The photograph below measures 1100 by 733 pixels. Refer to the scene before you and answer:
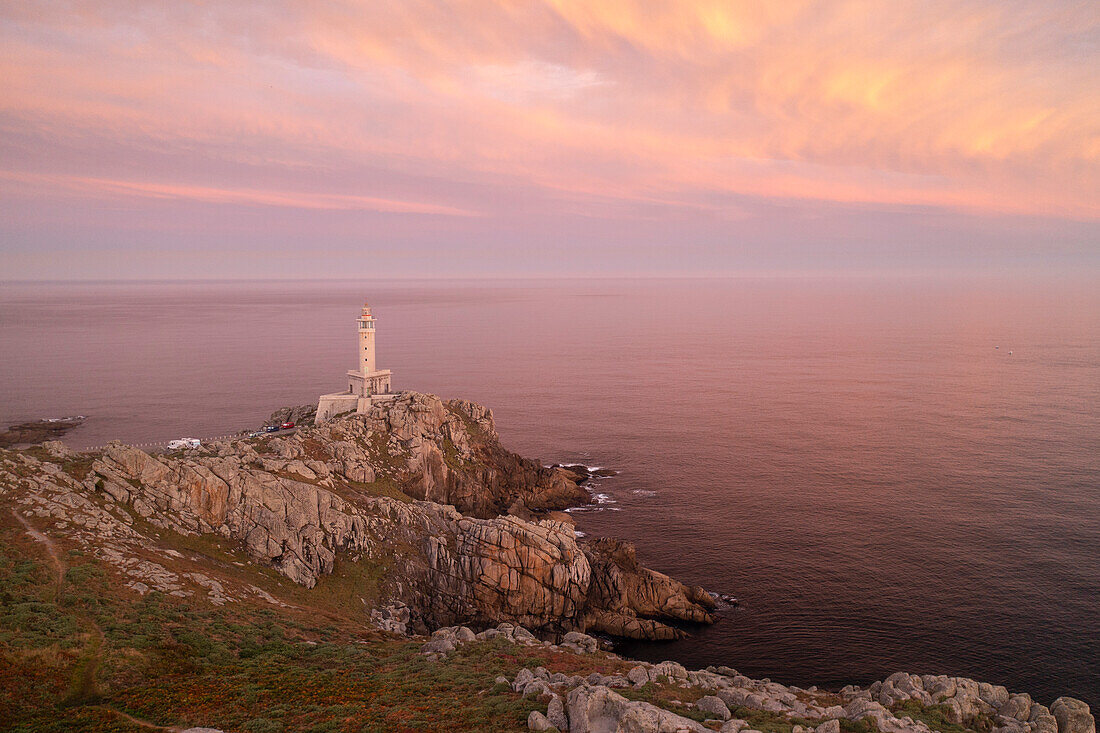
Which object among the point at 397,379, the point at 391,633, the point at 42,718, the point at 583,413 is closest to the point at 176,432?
the point at 397,379

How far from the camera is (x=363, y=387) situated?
87500 millimetres

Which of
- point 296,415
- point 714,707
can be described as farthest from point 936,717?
point 296,415

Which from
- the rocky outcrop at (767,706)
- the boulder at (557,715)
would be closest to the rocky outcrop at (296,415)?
the rocky outcrop at (767,706)

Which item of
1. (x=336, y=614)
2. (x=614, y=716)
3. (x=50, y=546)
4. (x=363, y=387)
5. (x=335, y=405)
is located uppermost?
(x=363, y=387)

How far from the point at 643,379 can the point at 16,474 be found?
13001cm

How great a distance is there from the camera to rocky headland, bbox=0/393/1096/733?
25.4m

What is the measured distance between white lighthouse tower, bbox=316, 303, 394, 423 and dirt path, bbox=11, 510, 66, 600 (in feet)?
147

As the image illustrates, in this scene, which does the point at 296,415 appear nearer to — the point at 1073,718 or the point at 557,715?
the point at 557,715

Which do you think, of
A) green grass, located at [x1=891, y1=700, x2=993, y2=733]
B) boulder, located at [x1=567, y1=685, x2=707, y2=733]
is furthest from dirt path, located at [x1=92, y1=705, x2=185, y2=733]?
green grass, located at [x1=891, y1=700, x2=993, y2=733]

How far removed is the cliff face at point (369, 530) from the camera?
45.3m

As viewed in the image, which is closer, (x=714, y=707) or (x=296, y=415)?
(x=714, y=707)

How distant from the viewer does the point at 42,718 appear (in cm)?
2292

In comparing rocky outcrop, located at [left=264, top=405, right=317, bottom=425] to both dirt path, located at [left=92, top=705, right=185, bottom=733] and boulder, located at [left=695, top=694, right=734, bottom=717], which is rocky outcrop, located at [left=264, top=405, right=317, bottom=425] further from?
boulder, located at [left=695, top=694, right=734, bottom=717]

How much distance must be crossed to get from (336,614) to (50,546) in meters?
16.7
